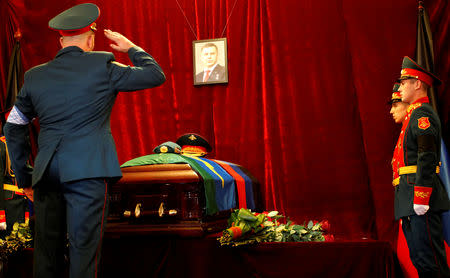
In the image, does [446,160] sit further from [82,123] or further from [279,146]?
[82,123]

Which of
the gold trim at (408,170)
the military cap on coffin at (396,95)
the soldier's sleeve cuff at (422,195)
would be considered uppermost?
the military cap on coffin at (396,95)

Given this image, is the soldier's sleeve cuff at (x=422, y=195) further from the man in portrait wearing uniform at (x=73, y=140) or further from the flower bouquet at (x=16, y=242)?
the flower bouquet at (x=16, y=242)

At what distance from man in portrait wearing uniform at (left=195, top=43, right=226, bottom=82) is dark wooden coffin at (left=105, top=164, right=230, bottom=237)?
1705 mm

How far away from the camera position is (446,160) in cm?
321

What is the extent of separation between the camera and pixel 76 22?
170cm

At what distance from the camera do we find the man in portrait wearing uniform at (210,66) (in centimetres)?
400

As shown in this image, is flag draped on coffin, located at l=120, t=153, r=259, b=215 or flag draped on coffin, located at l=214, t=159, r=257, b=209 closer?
flag draped on coffin, located at l=120, t=153, r=259, b=215

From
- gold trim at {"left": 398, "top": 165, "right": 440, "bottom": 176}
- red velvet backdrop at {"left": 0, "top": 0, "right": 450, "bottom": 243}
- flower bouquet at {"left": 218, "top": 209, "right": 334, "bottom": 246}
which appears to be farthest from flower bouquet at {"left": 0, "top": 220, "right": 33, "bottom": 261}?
gold trim at {"left": 398, "top": 165, "right": 440, "bottom": 176}

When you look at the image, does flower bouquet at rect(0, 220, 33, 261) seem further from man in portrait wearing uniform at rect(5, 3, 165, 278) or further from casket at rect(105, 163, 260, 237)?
man in portrait wearing uniform at rect(5, 3, 165, 278)

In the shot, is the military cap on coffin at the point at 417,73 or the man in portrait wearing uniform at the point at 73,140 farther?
the military cap on coffin at the point at 417,73

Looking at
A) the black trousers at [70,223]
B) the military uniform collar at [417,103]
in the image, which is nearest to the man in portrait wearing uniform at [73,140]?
the black trousers at [70,223]

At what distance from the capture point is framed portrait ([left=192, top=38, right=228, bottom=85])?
3.99 metres

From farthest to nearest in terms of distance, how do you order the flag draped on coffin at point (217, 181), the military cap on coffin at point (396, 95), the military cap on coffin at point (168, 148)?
the military cap on coffin at point (396, 95) → the military cap on coffin at point (168, 148) → the flag draped on coffin at point (217, 181)

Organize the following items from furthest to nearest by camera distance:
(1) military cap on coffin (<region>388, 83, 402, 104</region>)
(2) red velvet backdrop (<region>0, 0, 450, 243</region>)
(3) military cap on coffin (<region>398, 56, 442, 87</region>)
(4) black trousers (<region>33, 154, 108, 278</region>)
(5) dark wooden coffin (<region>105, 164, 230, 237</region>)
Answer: (2) red velvet backdrop (<region>0, 0, 450, 243</region>), (1) military cap on coffin (<region>388, 83, 402, 104</region>), (3) military cap on coffin (<region>398, 56, 442, 87</region>), (5) dark wooden coffin (<region>105, 164, 230, 237</region>), (4) black trousers (<region>33, 154, 108, 278</region>)
